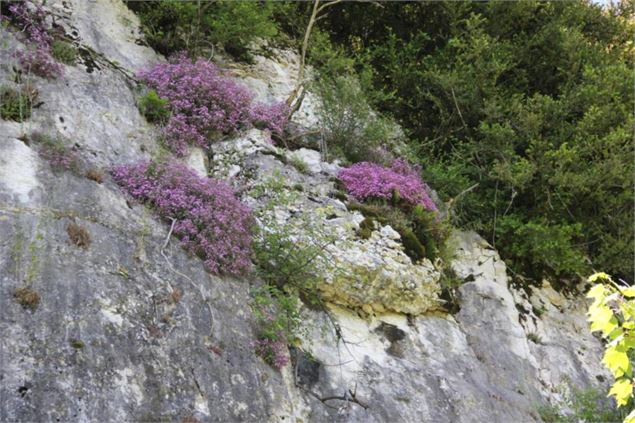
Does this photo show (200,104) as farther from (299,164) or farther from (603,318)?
(603,318)

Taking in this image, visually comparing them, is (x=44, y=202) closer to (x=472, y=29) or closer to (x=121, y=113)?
(x=121, y=113)

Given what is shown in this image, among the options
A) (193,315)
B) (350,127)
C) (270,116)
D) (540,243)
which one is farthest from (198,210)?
(540,243)

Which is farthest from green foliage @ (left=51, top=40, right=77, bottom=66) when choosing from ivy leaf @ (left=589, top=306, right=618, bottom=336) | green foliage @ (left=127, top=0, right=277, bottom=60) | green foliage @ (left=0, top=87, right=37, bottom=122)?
ivy leaf @ (left=589, top=306, right=618, bottom=336)

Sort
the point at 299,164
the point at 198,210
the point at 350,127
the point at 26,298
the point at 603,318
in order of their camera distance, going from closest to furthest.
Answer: the point at 603,318 → the point at 26,298 → the point at 198,210 → the point at 299,164 → the point at 350,127

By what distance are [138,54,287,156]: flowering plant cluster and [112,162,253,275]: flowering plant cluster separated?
1.22 m

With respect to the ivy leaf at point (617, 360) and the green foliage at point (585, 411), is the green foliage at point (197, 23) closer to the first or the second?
the green foliage at point (585, 411)

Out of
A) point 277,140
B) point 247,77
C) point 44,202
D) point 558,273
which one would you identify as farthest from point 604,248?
point 44,202

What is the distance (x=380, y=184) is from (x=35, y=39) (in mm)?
5426

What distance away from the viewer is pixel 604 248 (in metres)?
11.5

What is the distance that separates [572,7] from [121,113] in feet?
32.5

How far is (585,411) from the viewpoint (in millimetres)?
8578

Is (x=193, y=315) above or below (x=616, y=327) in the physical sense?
below

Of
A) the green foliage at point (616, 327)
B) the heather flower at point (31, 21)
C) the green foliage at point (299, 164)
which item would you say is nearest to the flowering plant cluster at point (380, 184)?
the green foliage at point (299, 164)

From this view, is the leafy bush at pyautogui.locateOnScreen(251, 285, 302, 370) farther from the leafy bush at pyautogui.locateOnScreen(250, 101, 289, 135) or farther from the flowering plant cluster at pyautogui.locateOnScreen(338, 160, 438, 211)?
the leafy bush at pyautogui.locateOnScreen(250, 101, 289, 135)
